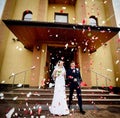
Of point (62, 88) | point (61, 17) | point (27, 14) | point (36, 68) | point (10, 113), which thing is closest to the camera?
point (10, 113)

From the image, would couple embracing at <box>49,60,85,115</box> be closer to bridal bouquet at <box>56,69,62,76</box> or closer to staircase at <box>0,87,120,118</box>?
bridal bouquet at <box>56,69,62,76</box>

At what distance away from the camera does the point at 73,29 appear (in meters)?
7.36

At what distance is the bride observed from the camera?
4.51 metres

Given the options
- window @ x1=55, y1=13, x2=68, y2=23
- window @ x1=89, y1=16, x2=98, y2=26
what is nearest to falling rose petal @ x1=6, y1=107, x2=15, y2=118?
window @ x1=55, y1=13, x2=68, y2=23

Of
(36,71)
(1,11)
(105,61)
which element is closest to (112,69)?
(105,61)

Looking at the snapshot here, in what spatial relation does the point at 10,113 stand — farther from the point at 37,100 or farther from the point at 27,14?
the point at 27,14

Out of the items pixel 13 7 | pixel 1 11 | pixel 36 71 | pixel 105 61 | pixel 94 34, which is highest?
pixel 13 7

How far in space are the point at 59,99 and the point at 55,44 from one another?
5.06 m

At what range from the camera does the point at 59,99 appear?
4660 millimetres

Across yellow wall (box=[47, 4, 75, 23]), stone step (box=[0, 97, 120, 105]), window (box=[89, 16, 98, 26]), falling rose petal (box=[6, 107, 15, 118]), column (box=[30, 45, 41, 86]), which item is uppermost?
yellow wall (box=[47, 4, 75, 23])

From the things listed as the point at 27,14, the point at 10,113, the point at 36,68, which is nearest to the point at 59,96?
the point at 10,113

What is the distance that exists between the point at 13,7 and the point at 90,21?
21.1ft

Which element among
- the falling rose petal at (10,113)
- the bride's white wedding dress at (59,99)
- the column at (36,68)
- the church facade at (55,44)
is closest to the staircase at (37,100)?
the falling rose petal at (10,113)

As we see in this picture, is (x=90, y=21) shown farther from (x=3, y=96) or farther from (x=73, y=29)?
(x=3, y=96)
